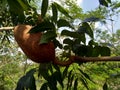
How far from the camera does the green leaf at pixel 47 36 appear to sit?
0.90 metres

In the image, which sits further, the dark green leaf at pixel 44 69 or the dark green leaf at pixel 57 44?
the dark green leaf at pixel 44 69

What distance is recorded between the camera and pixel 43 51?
2.94ft

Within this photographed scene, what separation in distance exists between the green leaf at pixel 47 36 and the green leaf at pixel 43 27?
0.02 meters

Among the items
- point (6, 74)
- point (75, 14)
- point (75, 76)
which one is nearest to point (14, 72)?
point (6, 74)

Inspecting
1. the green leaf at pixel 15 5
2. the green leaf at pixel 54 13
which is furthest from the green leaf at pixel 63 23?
the green leaf at pixel 15 5

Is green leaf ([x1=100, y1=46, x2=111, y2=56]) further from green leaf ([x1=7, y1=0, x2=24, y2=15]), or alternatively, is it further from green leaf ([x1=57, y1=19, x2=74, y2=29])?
green leaf ([x1=7, y1=0, x2=24, y2=15])

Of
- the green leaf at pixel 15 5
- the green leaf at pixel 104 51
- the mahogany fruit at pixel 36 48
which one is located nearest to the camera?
the mahogany fruit at pixel 36 48

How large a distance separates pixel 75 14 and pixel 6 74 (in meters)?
2.03

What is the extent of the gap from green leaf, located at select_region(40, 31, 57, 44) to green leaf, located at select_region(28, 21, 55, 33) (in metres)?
0.02

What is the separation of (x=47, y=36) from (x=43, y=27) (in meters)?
0.05

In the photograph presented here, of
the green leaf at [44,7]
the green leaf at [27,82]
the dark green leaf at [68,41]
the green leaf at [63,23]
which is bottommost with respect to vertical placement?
the green leaf at [27,82]

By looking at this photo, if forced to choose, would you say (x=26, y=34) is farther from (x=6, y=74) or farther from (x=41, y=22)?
(x=6, y=74)

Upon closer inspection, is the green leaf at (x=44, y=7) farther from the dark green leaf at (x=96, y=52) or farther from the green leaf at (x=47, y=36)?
the dark green leaf at (x=96, y=52)

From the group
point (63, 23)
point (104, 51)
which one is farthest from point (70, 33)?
point (104, 51)
